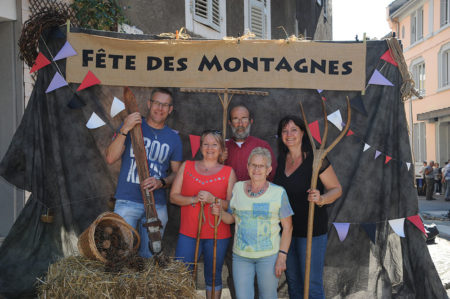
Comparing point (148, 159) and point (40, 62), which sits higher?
point (40, 62)

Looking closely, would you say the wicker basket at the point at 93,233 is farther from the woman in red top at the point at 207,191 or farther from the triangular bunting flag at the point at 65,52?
the triangular bunting flag at the point at 65,52

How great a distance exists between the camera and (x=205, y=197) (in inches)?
122

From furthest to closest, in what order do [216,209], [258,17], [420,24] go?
1. [420,24]
2. [258,17]
3. [216,209]

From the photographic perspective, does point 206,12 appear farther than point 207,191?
Yes

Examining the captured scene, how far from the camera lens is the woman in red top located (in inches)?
126

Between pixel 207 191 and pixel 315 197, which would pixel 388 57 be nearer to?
pixel 315 197

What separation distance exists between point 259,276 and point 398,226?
1640mm

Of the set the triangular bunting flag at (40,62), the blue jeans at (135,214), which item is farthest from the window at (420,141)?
the triangular bunting flag at (40,62)

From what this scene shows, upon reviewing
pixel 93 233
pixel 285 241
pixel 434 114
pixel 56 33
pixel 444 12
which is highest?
pixel 444 12

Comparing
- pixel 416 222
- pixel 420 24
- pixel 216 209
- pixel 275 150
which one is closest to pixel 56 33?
pixel 216 209

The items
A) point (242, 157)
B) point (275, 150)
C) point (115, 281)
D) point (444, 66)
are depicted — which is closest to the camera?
point (115, 281)

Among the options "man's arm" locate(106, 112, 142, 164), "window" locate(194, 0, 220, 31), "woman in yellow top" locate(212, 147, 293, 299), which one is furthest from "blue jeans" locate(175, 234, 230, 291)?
"window" locate(194, 0, 220, 31)

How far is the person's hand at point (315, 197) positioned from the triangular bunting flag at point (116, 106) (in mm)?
1868

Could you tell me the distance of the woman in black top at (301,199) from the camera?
3.21 meters
